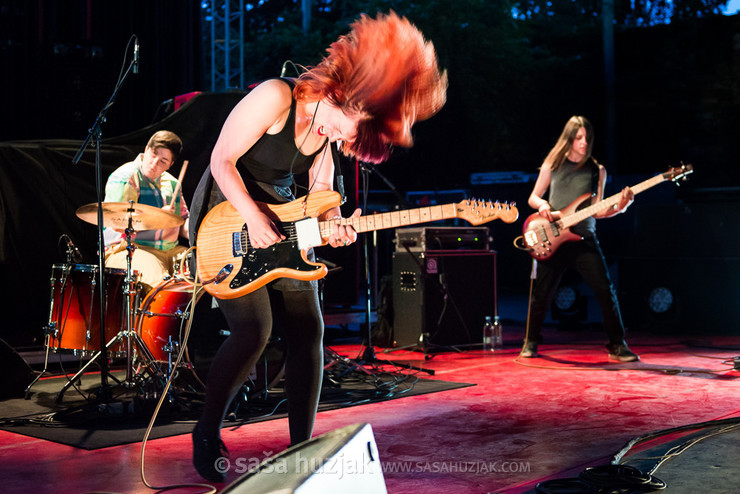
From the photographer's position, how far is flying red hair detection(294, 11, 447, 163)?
2.80 metres

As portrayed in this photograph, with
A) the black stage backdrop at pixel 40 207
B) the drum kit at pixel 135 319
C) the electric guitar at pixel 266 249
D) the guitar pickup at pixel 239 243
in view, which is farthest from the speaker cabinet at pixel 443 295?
the guitar pickup at pixel 239 243

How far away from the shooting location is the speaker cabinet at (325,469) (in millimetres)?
1504

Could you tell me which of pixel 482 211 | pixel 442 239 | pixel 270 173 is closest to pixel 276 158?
pixel 270 173

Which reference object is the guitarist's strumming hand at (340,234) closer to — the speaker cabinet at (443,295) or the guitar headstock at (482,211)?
the guitar headstock at (482,211)

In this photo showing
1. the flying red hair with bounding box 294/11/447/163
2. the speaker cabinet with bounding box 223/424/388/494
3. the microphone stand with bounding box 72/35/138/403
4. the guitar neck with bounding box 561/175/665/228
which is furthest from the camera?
the guitar neck with bounding box 561/175/665/228

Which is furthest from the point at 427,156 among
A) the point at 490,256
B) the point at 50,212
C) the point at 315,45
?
the point at 50,212

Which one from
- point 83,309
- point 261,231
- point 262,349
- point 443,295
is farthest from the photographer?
point 443,295

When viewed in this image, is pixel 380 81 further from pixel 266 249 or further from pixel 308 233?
pixel 266 249

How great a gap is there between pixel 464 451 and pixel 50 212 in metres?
4.95

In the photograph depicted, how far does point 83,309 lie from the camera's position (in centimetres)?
518

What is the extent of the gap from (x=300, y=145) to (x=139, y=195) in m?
3.17

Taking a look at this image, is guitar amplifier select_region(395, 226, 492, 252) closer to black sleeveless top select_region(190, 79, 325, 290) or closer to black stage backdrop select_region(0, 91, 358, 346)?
black stage backdrop select_region(0, 91, 358, 346)

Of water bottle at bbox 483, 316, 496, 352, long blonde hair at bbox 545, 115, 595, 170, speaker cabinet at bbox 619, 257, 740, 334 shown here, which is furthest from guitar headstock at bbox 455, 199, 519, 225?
speaker cabinet at bbox 619, 257, 740, 334

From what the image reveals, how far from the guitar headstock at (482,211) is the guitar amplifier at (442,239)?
3.77 metres
